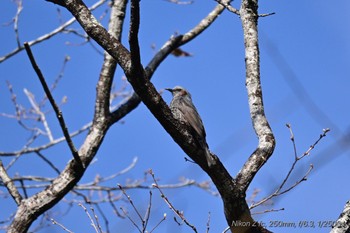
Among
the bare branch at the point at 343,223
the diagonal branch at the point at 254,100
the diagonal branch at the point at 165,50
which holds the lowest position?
the bare branch at the point at 343,223

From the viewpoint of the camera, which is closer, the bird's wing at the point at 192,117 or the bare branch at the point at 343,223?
the bare branch at the point at 343,223

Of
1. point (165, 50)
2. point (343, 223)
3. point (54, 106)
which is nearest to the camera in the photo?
point (343, 223)

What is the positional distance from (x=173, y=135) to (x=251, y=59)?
114 centimetres

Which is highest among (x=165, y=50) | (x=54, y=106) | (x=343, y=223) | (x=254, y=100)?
(x=165, y=50)

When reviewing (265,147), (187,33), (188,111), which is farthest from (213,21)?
(265,147)

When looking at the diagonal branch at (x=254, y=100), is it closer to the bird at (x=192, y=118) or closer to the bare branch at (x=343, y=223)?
the bird at (x=192, y=118)

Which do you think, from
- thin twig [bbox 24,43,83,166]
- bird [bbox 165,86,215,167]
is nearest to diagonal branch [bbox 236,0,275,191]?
bird [bbox 165,86,215,167]

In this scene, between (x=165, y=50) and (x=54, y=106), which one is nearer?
(x=54, y=106)

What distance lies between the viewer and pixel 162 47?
5.92 meters

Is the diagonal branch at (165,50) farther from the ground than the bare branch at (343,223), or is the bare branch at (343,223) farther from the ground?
the diagonal branch at (165,50)

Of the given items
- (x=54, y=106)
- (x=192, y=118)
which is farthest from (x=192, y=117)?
(x=54, y=106)

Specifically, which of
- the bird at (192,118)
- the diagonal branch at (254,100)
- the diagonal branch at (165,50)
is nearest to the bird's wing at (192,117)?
the bird at (192,118)

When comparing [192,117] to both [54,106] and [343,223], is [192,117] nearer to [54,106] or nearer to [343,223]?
[54,106]

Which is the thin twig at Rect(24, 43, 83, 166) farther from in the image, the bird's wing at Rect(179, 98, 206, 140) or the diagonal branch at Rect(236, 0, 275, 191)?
the diagonal branch at Rect(236, 0, 275, 191)
